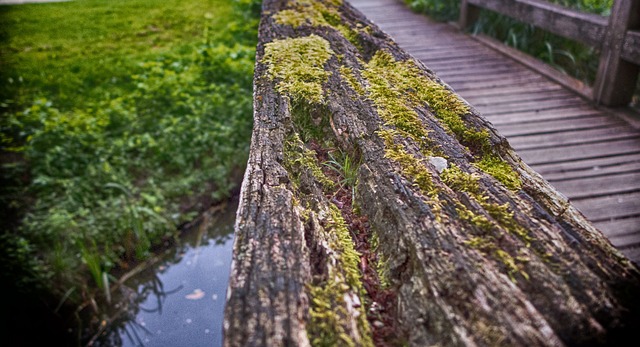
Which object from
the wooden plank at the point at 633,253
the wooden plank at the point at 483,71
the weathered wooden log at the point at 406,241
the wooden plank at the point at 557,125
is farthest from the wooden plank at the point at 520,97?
the weathered wooden log at the point at 406,241

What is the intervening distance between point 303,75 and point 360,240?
1282mm

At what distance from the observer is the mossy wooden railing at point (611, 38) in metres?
3.95

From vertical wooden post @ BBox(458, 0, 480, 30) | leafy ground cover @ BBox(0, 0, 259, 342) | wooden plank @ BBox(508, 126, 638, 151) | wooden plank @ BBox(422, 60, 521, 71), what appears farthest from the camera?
vertical wooden post @ BBox(458, 0, 480, 30)

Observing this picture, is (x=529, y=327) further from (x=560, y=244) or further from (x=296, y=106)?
(x=296, y=106)

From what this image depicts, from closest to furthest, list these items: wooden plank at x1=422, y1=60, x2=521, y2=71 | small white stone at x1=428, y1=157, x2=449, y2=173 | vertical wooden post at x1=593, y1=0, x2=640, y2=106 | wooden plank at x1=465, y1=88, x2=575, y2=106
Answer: small white stone at x1=428, y1=157, x2=449, y2=173 < vertical wooden post at x1=593, y1=0, x2=640, y2=106 < wooden plank at x1=465, y1=88, x2=575, y2=106 < wooden plank at x1=422, y1=60, x2=521, y2=71

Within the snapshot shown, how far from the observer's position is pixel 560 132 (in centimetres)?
396

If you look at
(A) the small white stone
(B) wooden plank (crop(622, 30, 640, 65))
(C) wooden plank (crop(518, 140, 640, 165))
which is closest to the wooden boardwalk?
(C) wooden plank (crop(518, 140, 640, 165))

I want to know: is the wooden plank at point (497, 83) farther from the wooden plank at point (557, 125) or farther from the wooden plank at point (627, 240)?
the wooden plank at point (627, 240)

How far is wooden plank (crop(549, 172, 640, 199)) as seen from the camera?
319cm

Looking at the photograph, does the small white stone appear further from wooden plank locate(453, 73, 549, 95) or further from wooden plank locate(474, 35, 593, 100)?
wooden plank locate(474, 35, 593, 100)

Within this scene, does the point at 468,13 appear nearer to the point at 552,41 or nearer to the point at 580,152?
the point at 552,41

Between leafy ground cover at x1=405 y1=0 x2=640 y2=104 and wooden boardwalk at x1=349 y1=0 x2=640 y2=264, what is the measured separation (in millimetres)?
413

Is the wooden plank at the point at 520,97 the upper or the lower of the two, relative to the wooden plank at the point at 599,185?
upper

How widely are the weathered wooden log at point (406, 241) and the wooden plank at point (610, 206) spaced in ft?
4.83
